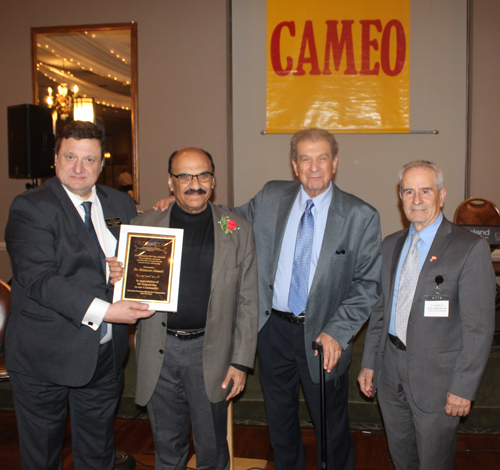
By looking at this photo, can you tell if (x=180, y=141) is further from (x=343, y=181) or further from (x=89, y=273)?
(x=89, y=273)

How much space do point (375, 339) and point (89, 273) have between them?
54.5 inches

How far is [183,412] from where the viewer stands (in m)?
2.03

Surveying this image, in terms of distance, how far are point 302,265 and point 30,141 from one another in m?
3.68

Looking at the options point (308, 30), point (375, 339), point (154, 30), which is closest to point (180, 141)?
point (154, 30)

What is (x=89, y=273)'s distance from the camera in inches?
75.7

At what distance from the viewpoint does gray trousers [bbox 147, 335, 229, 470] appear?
195cm

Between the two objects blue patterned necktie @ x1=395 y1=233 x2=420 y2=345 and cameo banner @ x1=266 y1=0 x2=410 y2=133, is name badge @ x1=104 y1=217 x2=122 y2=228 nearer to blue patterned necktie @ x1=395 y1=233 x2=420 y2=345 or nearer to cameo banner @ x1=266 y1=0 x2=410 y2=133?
blue patterned necktie @ x1=395 y1=233 x2=420 y2=345

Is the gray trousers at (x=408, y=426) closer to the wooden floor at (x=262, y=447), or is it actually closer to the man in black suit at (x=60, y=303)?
the wooden floor at (x=262, y=447)

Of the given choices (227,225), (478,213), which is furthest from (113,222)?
(478,213)

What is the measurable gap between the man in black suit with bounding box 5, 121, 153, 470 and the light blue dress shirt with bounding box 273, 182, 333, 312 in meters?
0.68

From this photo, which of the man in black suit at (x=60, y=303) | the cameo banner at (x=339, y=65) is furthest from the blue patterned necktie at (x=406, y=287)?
the cameo banner at (x=339, y=65)

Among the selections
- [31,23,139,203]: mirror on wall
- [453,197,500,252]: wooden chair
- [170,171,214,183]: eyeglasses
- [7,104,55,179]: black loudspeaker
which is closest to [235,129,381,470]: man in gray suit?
[170,171,214,183]: eyeglasses

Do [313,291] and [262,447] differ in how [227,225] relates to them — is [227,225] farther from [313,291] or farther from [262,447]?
[262,447]

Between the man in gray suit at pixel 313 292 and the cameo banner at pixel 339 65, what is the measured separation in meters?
3.17
